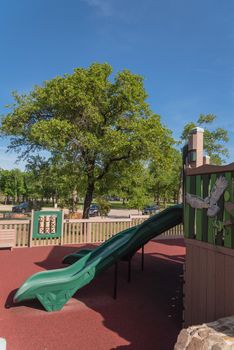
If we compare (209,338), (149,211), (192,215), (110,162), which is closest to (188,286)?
(192,215)

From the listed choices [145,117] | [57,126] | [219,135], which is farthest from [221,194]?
[219,135]

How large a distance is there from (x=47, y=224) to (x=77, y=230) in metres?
1.36

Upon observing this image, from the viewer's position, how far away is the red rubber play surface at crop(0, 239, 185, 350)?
15.1ft

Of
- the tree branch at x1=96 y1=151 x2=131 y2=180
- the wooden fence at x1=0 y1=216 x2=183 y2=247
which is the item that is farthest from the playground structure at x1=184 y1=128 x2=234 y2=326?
the tree branch at x1=96 y1=151 x2=131 y2=180

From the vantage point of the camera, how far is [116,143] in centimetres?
1448

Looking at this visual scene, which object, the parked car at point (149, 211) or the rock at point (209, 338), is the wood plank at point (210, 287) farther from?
the parked car at point (149, 211)

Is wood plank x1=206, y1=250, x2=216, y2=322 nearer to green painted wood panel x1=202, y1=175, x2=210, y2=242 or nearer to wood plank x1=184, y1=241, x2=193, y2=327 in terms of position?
green painted wood panel x1=202, y1=175, x2=210, y2=242

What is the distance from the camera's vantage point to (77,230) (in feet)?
42.3

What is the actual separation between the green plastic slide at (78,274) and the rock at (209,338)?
303 centimetres

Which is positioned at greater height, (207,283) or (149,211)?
(149,211)

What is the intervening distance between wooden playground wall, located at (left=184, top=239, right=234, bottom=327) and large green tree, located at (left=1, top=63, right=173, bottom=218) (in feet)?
33.1

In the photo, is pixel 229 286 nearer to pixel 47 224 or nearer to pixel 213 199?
pixel 213 199

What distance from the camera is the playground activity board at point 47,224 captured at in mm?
11875

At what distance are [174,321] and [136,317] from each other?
0.65 m
